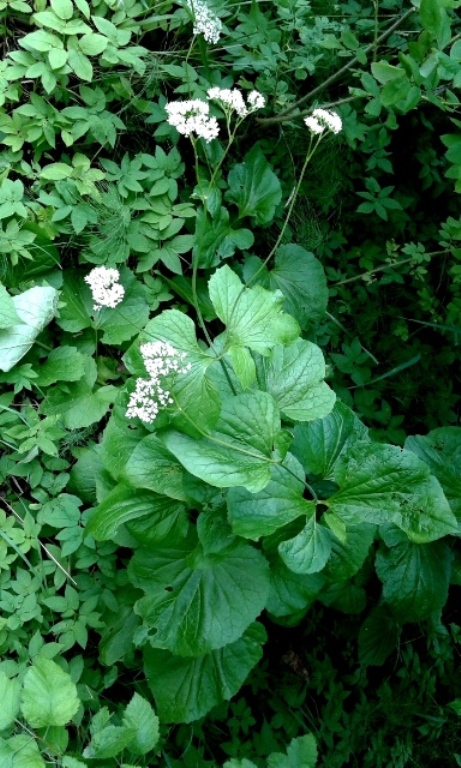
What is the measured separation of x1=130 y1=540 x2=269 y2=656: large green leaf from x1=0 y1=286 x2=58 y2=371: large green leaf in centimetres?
73

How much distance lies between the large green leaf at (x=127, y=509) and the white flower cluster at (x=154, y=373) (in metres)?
0.27

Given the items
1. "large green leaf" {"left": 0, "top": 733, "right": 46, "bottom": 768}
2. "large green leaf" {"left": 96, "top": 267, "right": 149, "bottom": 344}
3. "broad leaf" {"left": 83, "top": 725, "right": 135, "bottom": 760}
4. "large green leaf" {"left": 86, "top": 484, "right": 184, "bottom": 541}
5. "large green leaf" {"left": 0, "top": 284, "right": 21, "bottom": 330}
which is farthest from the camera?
"large green leaf" {"left": 96, "top": 267, "right": 149, "bottom": 344}

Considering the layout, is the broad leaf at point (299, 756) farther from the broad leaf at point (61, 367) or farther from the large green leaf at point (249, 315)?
the broad leaf at point (61, 367)

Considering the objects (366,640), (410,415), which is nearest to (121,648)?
(366,640)

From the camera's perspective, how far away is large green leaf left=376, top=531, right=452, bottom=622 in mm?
1995

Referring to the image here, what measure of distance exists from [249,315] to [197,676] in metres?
1.04

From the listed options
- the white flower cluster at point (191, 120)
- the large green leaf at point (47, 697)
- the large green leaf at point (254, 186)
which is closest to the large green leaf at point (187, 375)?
the white flower cluster at point (191, 120)

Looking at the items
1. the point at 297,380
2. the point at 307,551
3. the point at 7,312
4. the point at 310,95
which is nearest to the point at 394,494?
the point at 307,551

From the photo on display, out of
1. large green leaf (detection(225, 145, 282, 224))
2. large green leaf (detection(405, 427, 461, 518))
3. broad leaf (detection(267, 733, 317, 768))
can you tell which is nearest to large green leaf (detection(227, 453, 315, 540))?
large green leaf (detection(405, 427, 461, 518))

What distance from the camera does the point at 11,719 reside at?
1.63m

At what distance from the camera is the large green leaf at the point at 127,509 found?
1.79m

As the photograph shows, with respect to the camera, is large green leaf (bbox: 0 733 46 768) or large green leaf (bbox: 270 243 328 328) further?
large green leaf (bbox: 270 243 328 328)

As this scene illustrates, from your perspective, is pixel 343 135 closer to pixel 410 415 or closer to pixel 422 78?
pixel 422 78

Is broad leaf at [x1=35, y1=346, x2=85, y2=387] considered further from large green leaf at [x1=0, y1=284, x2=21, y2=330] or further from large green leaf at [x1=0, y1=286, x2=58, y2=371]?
large green leaf at [x1=0, y1=284, x2=21, y2=330]
